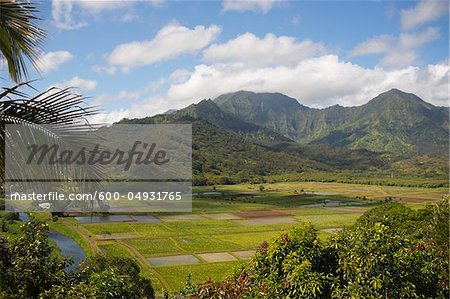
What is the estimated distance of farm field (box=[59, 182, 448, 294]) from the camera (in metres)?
37.2

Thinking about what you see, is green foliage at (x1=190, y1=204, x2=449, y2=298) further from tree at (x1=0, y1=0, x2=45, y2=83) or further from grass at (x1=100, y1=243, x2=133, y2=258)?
grass at (x1=100, y1=243, x2=133, y2=258)

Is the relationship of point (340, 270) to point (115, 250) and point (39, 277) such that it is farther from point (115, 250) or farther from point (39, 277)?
point (115, 250)

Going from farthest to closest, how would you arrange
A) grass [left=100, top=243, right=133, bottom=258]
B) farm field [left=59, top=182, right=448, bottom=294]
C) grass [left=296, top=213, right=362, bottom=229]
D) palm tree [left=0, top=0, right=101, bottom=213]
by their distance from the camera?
grass [left=296, top=213, right=362, bottom=229], grass [left=100, top=243, right=133, bottom=258], farm field [left=59, top=182, right=448, bottom=294], palm tree [left=0, top=0, right=101, bottom=213]

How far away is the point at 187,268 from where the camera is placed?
120 feet

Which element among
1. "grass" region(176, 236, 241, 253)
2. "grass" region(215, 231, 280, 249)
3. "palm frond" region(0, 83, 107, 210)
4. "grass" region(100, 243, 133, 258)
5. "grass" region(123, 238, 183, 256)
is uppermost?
"palm frond" region(0, 83, 107, 210)

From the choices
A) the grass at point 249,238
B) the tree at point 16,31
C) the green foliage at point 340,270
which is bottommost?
the grass at point 249,238

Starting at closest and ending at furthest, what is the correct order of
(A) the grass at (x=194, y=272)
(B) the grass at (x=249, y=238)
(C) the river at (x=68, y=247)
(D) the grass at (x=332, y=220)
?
1. (A) the grass at (x=194, y=272)
2. (C) the river at (x=68, y=247)
3. (B) the grass at (x=249, y=238)
4. (D) the grass at (x=332, y=220)

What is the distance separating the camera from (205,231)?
56.7 meters

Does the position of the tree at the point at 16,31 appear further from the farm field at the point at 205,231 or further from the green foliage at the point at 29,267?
the farm field at the point at 205,231

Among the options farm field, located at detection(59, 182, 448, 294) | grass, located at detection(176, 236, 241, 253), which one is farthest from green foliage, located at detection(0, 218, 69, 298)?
grass, located at detection(176, 236, 241, 253)

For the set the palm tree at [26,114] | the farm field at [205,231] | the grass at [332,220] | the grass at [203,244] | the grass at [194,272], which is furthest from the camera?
the grass at [332,220]

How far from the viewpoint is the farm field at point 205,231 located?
37.2 meters

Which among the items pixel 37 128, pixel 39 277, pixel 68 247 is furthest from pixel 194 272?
pixel 37 128

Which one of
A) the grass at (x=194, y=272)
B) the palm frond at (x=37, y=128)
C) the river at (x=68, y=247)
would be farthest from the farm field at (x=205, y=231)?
the palm frond at (x=37, y=128)
